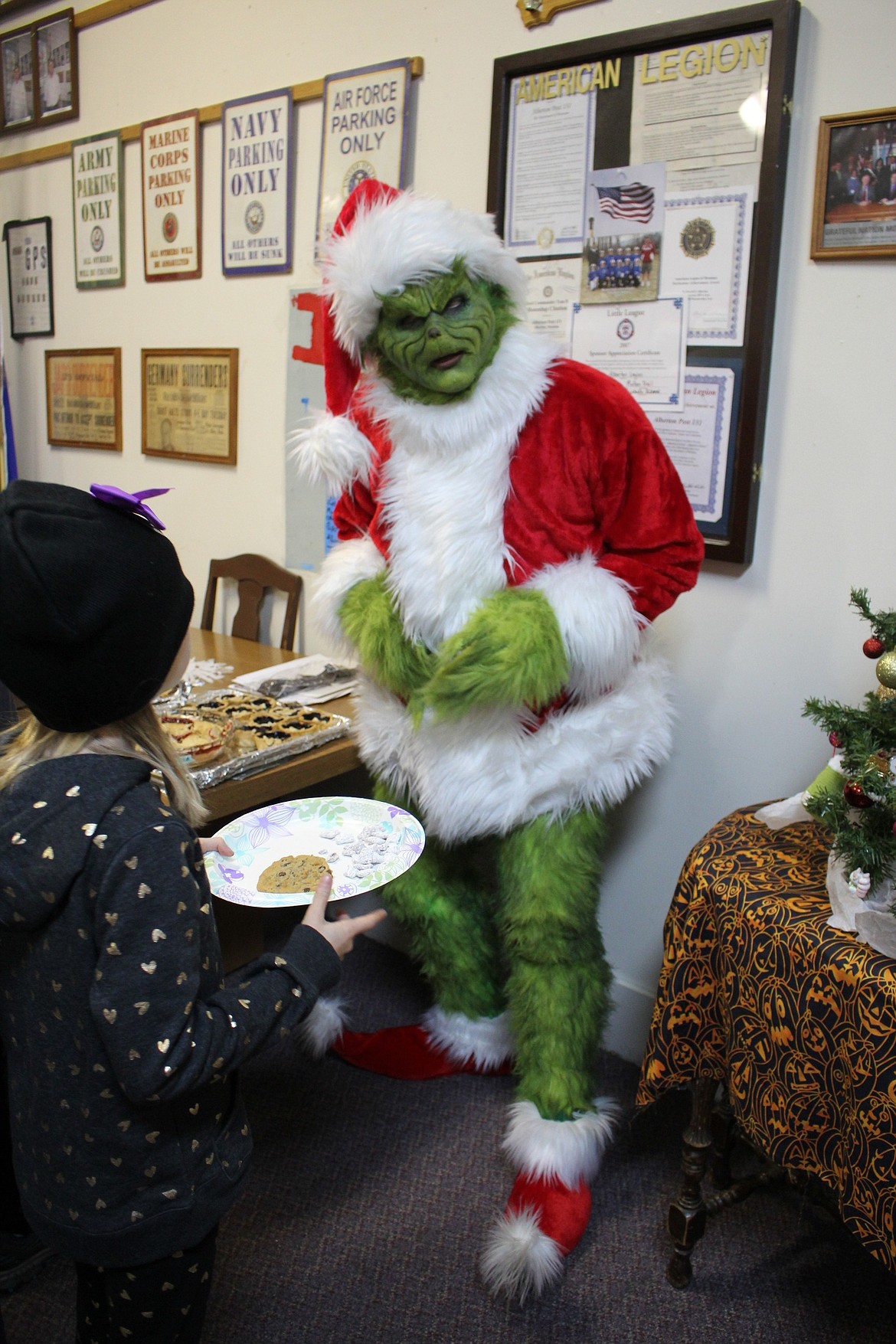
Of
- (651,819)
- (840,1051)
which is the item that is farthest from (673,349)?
(840,1051)

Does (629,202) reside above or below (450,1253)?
above

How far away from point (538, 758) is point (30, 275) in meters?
2.79

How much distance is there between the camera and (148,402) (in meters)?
2.96

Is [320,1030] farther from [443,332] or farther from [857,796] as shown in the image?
[443,332]

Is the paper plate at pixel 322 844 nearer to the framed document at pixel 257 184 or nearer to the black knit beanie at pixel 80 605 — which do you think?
the black knit beanie at pixel 80 605

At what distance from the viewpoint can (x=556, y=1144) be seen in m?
1.62

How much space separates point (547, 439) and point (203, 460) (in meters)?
1.54

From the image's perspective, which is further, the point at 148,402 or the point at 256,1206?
the point at 148,402

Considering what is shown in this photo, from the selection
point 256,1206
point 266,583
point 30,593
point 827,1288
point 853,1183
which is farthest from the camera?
point 266,583

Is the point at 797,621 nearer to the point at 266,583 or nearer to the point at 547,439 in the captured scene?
the point at 547,439

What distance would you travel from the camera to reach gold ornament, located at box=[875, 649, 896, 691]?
1227mm

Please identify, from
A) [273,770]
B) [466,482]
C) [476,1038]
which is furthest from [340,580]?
[476,1038]

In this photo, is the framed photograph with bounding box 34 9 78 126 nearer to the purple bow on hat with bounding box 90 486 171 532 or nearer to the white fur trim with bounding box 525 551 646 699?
the white fur trim with bounding box 525 551 646 699

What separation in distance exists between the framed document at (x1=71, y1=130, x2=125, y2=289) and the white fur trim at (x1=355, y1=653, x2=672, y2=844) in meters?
2.11
